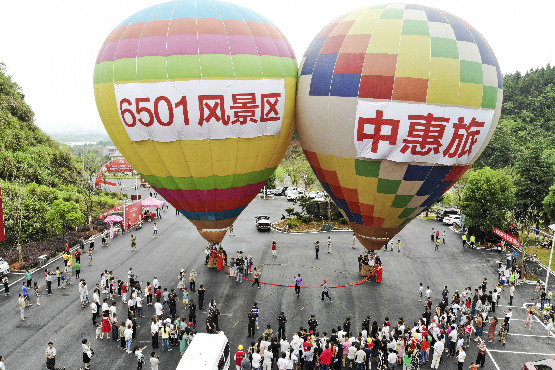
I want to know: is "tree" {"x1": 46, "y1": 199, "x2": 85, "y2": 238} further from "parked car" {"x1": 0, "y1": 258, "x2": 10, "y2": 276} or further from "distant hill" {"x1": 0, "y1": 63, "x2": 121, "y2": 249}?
"parked car" {"x1": 0, "y1": 258, "x2": 10, "y2": 276}

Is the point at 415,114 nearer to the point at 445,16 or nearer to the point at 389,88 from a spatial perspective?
the point at 389,88

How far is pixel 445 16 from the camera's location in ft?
43.8

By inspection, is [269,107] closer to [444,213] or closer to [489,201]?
[489,201]

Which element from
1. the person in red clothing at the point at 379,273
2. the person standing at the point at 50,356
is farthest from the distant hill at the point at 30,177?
the person in red clothing at the point at 379,273

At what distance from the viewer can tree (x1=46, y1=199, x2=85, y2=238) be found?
23.7 metres

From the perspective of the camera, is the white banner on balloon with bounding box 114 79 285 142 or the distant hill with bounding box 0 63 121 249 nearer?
the white banner on balloon with bounding box 114 79 285 142

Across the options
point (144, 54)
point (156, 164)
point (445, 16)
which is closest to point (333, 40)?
point (445, 16)

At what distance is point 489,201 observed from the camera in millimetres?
25359

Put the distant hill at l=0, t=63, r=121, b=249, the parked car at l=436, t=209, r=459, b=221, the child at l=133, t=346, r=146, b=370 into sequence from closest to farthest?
the child at l=133, t=346, r=146, b=370 < the distant hill at l=0, t=63, r=121, b=249 < the parked car at l=436, t=209, r=459, b=221

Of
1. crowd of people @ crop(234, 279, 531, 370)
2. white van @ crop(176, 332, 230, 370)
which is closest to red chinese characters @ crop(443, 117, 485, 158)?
crowd of people @ crop(234, 279, 531, 370)

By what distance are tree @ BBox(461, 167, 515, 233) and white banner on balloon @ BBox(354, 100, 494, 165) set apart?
46.9 feet

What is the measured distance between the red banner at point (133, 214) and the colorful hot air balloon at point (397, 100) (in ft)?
62.9

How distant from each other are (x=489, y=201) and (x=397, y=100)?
686 inches

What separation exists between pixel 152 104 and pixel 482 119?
1156 centimetres
